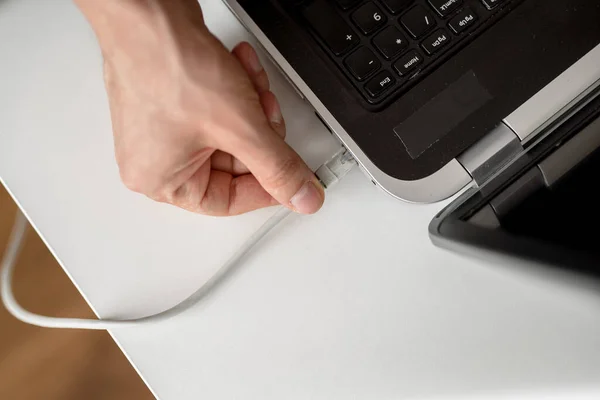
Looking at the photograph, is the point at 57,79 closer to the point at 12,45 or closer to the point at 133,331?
the point at 12,45

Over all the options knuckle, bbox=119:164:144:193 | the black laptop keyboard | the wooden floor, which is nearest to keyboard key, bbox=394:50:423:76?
the black laptop keyboard

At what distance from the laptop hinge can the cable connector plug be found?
91 mm

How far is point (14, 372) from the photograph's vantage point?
995 millimetres

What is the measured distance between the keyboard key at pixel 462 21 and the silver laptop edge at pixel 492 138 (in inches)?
3.0

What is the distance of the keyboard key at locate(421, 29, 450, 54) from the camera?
0.45 meters

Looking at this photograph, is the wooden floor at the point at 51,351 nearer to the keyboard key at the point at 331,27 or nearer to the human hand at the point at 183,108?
the human hand at the point at 183,108

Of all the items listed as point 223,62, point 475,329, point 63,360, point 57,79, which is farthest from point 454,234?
point 63,360

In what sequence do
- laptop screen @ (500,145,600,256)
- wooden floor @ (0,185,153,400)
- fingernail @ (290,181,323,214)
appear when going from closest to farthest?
laptop screen @ (500,145,600,256), fingernail @ (290,181,323,214), wooden floor @ (0,185,153,400)

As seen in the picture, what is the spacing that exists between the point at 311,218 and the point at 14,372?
76cm

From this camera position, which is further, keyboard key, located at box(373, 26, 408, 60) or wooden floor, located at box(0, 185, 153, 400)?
wooden floor, located at box(0, 185, 153, 400)

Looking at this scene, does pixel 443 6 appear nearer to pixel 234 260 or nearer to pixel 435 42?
pixel 435 42

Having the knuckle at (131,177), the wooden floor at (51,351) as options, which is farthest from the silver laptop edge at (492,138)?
the wooden floor at (51,351)

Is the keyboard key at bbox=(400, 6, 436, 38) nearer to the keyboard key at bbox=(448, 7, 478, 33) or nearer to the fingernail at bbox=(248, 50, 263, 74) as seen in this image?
the keyboard key at bbox=(448, 7, 478, 33)

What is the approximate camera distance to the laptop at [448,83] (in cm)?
44
